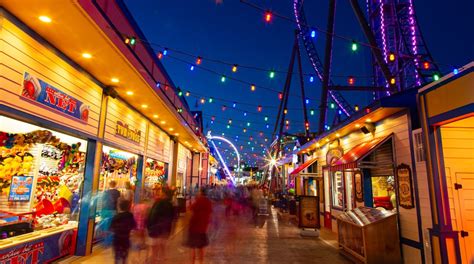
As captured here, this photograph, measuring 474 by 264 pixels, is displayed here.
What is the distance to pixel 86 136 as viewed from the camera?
7336mm

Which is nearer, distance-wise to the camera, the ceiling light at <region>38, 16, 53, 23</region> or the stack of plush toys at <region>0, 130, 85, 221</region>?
the ceiling light at <region>38, 16, 53, 23</region>

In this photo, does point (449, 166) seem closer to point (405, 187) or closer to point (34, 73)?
point (405, 187)

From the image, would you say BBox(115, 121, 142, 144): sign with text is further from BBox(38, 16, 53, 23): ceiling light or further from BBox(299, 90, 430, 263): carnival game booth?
BBox(299, 90, 430, 263): carnival game booth

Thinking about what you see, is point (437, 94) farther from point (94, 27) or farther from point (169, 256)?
point (169, 256)

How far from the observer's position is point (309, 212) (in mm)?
11414

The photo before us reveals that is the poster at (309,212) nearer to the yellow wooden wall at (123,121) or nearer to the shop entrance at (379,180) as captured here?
the shop entrance at (379,180)

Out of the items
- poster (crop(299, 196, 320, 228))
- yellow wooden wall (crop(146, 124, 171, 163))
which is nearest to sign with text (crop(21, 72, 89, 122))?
yellow wooden wall (crop(146, 124, 171, 163))

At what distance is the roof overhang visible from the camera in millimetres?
4713

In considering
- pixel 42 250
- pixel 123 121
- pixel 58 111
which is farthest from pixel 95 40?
pixel 123 121

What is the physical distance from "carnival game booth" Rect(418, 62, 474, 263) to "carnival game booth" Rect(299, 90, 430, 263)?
0.56 m

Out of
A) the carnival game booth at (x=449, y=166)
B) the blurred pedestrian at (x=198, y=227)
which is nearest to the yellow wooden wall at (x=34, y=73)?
the blurred pedestrian at (x=198, y=227)

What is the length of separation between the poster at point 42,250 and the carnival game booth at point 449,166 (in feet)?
25.9

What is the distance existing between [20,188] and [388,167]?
9092mm

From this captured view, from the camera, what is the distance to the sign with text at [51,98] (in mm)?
5339
